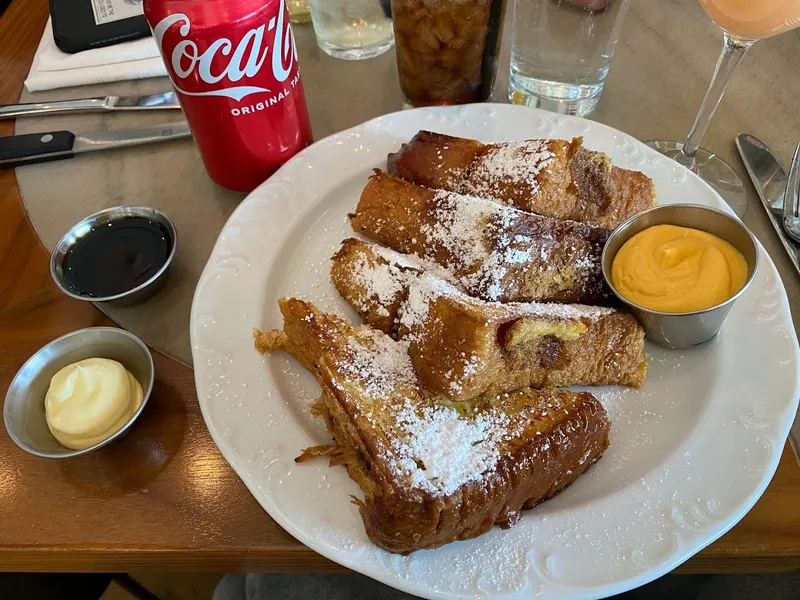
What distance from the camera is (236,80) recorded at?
118 cm

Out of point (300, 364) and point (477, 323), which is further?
point (300, 364)

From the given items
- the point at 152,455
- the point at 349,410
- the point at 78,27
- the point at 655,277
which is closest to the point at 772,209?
the point at 655,277

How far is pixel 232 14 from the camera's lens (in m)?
1.08

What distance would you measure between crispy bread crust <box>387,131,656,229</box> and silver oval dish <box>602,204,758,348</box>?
7 centimetres

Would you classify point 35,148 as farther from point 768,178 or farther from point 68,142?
point 768,178

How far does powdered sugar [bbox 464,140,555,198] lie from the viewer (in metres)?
1.19

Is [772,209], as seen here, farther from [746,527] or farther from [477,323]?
[477,323]

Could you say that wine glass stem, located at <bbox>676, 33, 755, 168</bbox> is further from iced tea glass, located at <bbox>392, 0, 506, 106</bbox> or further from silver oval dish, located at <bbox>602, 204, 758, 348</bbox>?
iced tea glass, located at <bbox>392, 0, 506, 106</bbox>

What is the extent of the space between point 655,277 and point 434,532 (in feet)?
1.91

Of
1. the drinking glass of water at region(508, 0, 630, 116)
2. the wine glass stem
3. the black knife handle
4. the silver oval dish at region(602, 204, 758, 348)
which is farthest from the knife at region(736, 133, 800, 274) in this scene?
the black knife handle

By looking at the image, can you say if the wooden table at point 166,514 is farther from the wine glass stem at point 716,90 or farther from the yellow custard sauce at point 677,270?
the wine glass stem at point 716,90

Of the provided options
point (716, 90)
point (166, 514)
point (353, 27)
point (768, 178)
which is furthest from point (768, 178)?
point (166, 514)

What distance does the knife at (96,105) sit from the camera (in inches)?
64.3

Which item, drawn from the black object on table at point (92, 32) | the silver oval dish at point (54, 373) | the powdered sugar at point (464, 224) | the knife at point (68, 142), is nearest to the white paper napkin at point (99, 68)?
the black object on table at point (92, 32)
